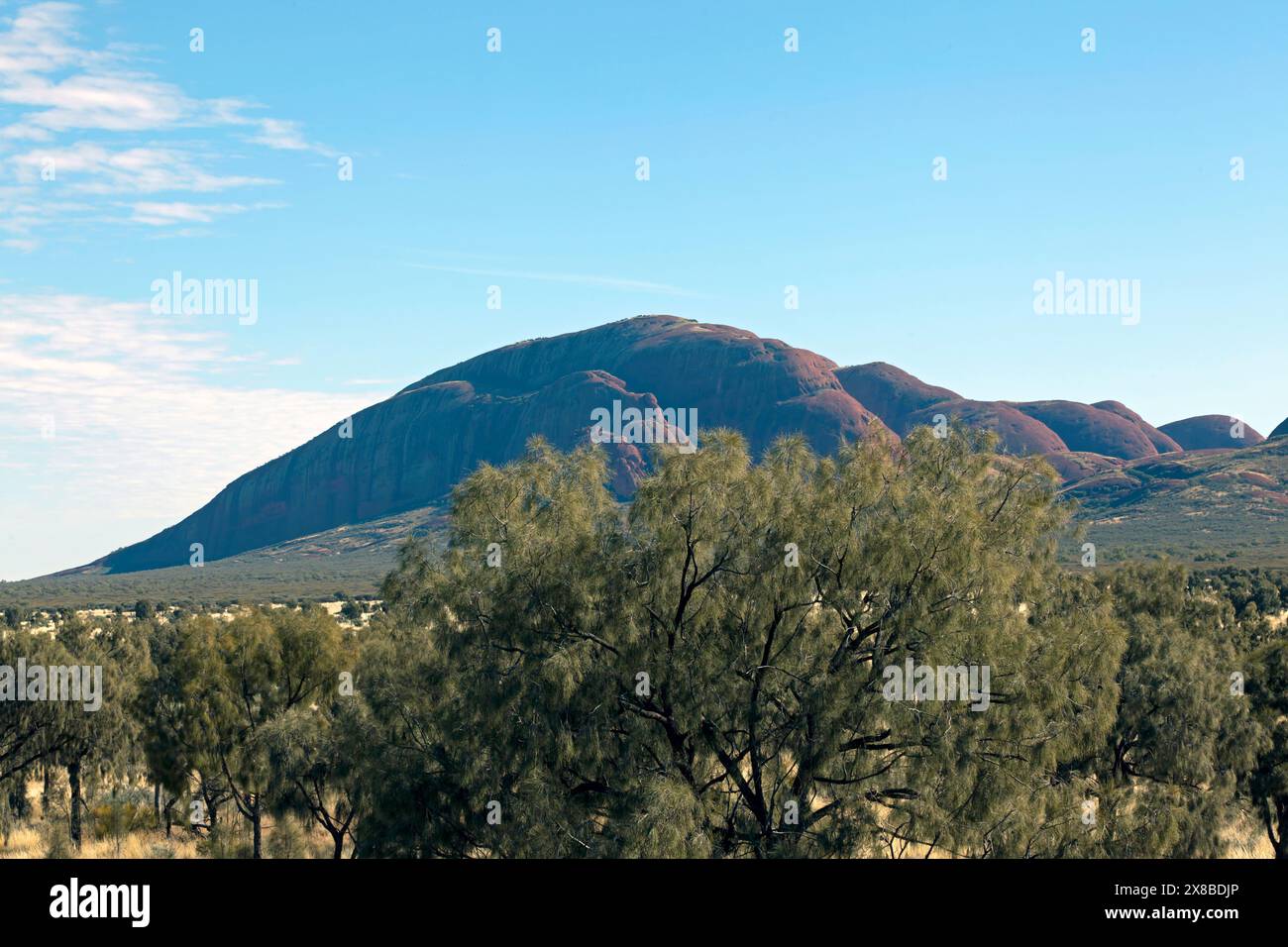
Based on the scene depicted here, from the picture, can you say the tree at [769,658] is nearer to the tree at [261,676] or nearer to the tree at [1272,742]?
the tree at [1272,742]

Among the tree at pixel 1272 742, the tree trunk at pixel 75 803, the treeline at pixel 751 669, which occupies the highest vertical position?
the treeline at pixel 751 669

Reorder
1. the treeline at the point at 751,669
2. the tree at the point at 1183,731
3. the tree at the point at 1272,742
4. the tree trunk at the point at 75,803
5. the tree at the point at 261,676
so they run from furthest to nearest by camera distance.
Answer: the tree trunk at the point at 75,803
the tree at the point at 261,676
the tree at the point at 1272,742
the tree at the point at 1183,731
the treeline at the point at 751,669

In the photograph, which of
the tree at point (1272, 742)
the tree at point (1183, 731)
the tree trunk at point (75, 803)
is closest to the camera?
the tree at point (1183, 731)

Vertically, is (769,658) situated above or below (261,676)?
above

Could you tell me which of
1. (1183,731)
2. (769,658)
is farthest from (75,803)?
(1183,731)

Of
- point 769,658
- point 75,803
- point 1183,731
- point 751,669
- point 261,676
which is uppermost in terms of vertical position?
point 769,658

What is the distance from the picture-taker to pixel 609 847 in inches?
647

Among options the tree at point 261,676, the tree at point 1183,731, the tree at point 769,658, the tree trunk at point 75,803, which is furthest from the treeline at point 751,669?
the tree trunk at point 75,803

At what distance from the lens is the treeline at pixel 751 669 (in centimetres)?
1720

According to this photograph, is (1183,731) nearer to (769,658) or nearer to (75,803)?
(769,658)

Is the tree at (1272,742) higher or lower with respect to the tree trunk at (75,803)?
higher

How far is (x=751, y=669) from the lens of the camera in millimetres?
18125
